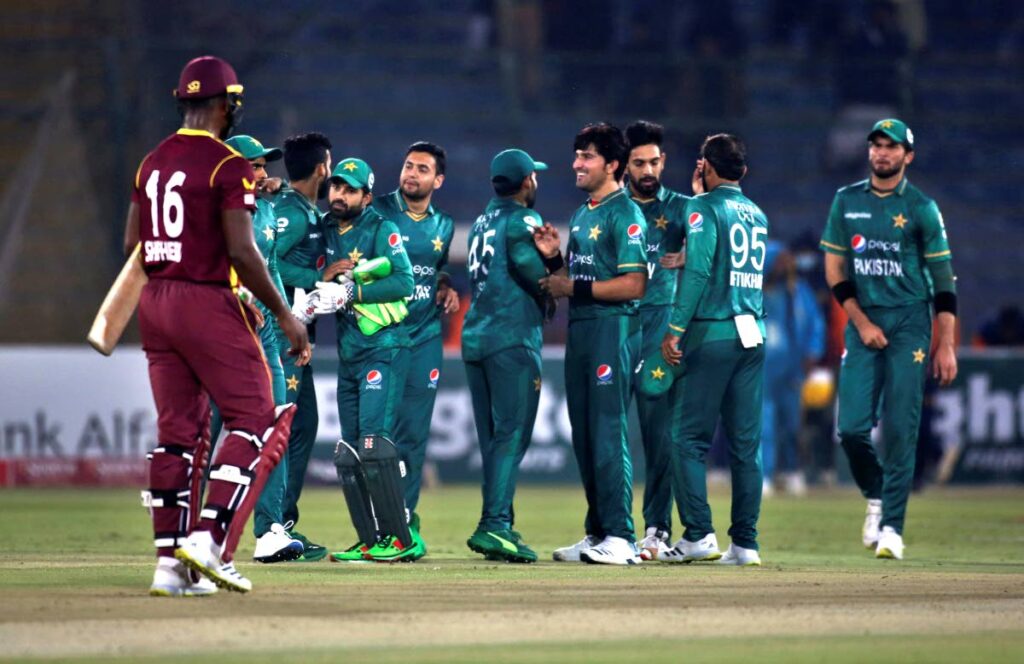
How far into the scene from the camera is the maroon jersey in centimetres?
764

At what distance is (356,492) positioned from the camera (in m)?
10.2

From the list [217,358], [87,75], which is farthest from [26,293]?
[217,358]

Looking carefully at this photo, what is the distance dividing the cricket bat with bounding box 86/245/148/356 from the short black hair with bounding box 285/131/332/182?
2.85 meters

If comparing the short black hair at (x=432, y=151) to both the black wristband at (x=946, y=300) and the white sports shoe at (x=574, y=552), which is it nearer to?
the white sports shoe at (x=574, y=552)

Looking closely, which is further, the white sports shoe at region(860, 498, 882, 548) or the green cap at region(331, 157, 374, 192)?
the white sports shoe at region(860, 498, 882, 548)

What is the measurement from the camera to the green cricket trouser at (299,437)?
1057 centimetres

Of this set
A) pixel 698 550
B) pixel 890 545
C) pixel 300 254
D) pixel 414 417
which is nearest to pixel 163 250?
pixel 300 254

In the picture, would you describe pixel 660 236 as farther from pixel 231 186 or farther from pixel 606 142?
pixel 231 186

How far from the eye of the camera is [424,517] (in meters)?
15.3

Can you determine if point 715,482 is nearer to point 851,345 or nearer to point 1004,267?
point 1004,267

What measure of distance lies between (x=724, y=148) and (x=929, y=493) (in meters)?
10.7

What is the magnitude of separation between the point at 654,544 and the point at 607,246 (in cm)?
192

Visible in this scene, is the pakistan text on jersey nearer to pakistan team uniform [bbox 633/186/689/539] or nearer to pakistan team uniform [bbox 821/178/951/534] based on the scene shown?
pakistan team uniform [bbox 633/186/689/539]

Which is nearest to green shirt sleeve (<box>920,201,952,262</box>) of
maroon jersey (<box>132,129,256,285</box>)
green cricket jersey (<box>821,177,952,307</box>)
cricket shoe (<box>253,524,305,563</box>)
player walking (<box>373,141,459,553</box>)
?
green cricket jersey (<box>821,177,952,307</box>)
